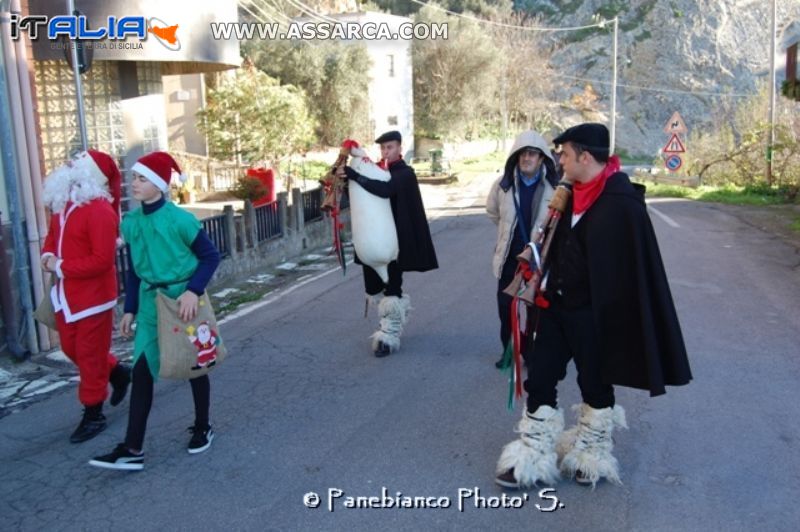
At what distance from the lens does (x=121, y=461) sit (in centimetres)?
441

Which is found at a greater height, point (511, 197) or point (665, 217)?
point (511, 197)

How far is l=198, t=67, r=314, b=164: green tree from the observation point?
794 inches

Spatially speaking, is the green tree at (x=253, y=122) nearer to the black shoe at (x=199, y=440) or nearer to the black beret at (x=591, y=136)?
the black shoe at (x=199, y=440)

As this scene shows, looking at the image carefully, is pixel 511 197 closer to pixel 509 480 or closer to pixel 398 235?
pixel 398 235

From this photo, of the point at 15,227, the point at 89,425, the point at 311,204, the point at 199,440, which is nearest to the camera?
the point at 199,440

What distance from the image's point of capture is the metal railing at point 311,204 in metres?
14.1

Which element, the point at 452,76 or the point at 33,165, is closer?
the point at 33,165

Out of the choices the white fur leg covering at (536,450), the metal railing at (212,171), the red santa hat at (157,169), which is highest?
the red santa hat at (157,169)

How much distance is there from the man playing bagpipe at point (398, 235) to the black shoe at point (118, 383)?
210 cm

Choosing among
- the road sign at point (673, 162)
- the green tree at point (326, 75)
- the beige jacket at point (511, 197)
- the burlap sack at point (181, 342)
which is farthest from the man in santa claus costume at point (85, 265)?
the green tree at point (326, 75)

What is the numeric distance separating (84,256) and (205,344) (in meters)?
1.07

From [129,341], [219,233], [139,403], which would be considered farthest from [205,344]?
[219,233]

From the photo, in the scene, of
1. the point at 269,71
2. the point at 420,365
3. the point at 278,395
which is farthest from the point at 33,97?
the point at 269,71

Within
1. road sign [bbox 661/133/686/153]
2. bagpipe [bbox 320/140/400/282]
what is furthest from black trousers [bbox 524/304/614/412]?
road sign [bbox 661/133/686/153]
